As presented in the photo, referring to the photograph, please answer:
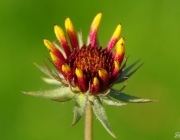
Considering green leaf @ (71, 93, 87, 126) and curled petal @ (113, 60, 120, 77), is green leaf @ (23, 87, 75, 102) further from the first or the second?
curled petal @ (113, 60, 120, 77)

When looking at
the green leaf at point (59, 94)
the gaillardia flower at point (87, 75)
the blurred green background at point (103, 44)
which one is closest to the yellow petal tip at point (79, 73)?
the gaillardia flower at point (87, 75)

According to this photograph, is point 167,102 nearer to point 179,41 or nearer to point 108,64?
point 179,41

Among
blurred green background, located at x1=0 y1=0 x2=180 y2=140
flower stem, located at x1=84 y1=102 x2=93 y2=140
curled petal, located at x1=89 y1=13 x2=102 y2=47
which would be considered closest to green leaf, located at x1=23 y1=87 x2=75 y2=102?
flower stem, located at x1=84 y1=102 x2=93 y2=140

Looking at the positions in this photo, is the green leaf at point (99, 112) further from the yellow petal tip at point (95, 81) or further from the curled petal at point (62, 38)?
the curled petal at point (62, 38)

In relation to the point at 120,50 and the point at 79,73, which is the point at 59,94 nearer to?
the point at 79,73

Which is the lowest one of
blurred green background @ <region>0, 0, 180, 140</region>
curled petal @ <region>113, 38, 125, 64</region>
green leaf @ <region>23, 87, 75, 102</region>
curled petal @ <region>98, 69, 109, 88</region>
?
green leaf @ <region>23, 87, 75, 102</region>

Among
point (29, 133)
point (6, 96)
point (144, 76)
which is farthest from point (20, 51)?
point (144, 76)

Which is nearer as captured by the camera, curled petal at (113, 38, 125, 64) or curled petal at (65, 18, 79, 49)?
curled petal at (113, 38, 125, 64)

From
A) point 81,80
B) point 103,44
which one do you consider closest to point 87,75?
point 81,80
